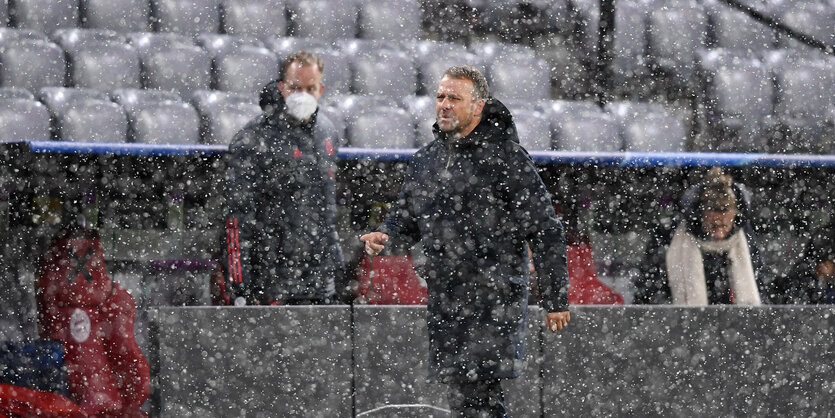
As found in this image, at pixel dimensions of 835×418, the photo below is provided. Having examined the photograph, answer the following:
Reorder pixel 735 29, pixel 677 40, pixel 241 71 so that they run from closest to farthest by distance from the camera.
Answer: pixel 241 71 < pixel 677 40 < pixel 735 29

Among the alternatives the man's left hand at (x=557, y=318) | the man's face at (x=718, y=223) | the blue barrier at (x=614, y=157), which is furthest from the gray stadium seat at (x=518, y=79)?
the man's left hand at (x=557, y=318)

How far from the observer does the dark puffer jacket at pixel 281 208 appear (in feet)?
14.4

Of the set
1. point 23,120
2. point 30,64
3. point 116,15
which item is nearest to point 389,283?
point 23,120

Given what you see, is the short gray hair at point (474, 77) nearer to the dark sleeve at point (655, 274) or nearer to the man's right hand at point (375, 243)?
the man's right hand at point (375, 243)

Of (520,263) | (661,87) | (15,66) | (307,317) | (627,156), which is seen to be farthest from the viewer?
(661,87)

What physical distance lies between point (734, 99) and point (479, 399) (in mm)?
4369

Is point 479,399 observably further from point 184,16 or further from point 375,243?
point 184,16

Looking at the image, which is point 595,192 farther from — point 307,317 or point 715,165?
point 307,317

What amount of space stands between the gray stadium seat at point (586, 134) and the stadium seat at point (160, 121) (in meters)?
2.02

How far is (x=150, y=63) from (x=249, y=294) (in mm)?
2411

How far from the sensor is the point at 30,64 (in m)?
5.89

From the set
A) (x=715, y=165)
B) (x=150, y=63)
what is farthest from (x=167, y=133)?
(x=715, y=165)

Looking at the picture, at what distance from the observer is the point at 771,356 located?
3957mm

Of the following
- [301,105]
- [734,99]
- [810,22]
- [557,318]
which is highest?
[810,22]
